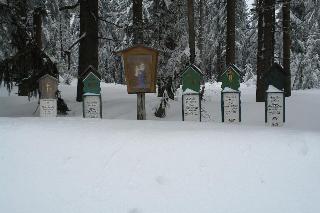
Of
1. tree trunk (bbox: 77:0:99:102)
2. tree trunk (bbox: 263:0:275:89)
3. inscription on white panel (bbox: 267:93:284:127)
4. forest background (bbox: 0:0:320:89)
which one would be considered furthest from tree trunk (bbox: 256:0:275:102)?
tree trunk (bbox: 77:0:99:102)

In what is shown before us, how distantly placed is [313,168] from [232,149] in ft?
4.23

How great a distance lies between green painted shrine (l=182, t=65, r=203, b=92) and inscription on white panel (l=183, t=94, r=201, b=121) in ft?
0.73

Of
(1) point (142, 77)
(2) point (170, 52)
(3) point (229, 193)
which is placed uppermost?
(2) point (170, 52)

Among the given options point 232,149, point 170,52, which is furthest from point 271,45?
point 232,149

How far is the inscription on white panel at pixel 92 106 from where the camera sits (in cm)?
1107

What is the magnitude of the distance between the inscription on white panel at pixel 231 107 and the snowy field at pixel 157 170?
212 centimetres

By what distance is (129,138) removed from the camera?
25.2 feet

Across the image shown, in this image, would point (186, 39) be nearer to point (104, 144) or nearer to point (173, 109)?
point (173, 109)

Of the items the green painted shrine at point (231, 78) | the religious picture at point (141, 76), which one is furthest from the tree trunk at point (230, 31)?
the religious picture at point (141, 76)

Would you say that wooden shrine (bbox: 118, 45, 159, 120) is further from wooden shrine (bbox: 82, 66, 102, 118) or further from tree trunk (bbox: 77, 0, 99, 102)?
tree trunk (bbox: 77, 0, 99, 102)

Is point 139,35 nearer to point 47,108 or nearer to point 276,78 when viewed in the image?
point 47,108

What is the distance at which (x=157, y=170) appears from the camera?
6754 millimetres

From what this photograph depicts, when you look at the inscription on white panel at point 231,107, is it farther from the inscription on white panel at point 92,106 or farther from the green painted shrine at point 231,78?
the inscription on white panel at point 92,106

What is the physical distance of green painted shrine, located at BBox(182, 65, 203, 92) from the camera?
1062 centimetres
